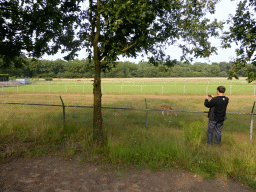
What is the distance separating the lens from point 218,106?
4812 millimetres

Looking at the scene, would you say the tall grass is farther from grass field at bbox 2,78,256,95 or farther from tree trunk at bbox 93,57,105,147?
grass field at bbox 2,78,256,95

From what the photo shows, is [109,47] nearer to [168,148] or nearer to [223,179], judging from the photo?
[168,148]

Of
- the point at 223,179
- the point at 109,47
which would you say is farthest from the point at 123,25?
the point at 223,179

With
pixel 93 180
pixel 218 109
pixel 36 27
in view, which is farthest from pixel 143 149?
pixel 36 27

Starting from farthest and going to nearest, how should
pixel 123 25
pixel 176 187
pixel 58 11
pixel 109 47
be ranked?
pixel 58 11
pixel 109 47
pixel 123 25
pixel 176 187

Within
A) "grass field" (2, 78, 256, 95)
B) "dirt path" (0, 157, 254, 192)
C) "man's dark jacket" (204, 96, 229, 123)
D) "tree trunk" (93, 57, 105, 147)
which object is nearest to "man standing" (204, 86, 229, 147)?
"man's dark jacket" (204, 96, 229, 123)

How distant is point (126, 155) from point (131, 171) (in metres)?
0.52

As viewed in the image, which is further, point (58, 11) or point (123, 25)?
point (58, 11)

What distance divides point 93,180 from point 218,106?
11.6 feet

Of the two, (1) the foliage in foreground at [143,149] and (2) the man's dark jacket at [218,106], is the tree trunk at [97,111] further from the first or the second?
(2) the man's dark jacket at [218,106]

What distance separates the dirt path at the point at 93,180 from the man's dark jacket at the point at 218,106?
1705 mm

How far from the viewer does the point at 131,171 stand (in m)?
4.07

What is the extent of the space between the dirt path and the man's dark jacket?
1.70m

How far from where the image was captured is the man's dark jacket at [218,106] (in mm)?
4785
